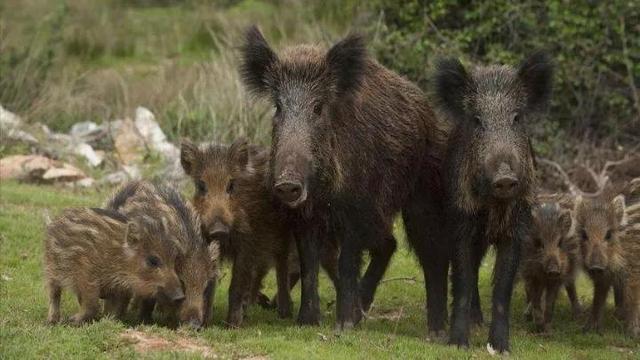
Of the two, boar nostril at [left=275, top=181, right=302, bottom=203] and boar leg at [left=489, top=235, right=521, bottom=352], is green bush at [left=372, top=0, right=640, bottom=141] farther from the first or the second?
boar nostril at [left=275, top=181, right=302, bottom=203]

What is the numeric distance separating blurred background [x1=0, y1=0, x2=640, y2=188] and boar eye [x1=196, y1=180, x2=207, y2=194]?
6324 millimetres

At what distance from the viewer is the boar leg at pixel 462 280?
8.99 meters

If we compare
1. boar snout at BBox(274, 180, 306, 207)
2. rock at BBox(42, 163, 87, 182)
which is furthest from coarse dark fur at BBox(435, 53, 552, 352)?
rock at BBox(42, 163, 87, 182)

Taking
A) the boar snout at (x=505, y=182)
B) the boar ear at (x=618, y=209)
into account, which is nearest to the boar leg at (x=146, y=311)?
the boar snout at (x=505, y=182)

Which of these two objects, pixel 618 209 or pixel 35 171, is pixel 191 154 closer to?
pixel 618 209

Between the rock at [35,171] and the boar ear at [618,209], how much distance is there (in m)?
8.53

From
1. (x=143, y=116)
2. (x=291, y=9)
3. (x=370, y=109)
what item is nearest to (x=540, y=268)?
(x=370, y=109)

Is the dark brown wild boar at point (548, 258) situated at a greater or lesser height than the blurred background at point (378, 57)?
lesser

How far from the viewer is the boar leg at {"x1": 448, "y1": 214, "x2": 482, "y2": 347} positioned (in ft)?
29.5

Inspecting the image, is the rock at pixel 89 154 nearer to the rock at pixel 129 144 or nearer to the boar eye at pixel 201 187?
the rock at pixel 129 144

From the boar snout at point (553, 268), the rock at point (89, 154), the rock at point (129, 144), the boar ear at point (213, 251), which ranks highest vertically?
the rock at point (129, 144)

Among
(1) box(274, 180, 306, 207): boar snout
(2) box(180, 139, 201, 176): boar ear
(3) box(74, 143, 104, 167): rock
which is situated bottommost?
(1) box(274, 180, 306, 207): boar snout

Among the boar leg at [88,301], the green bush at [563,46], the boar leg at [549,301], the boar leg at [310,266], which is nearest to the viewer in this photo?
the boar leg at [88,301]

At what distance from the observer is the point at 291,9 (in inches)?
915
